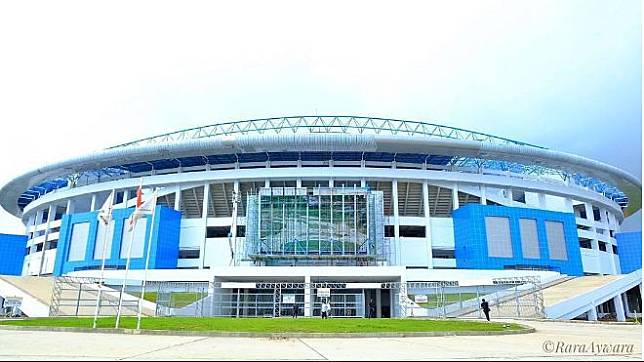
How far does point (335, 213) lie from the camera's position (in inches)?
1902

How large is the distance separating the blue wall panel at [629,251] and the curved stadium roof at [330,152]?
6.85 metres

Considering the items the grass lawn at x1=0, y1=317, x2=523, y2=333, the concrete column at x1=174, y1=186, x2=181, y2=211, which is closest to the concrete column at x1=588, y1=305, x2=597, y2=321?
the grass lawn at x1=0, y1=317, x2=523, y2=333

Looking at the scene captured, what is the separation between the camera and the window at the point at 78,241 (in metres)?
53.7

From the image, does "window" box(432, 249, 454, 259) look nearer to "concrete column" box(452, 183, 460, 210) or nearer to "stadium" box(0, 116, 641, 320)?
"stadium" box(0, 116, 641, 320)

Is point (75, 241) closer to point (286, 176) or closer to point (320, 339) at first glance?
point (286, 176)

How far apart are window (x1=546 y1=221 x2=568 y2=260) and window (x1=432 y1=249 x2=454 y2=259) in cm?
1030

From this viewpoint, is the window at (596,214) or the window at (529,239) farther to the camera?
the window at (596,214)

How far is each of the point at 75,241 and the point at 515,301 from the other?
47131 millimetres

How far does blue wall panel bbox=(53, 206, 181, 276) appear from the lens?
50.3 metres

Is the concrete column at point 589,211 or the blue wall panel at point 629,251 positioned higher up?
the concrete column at point 589,211

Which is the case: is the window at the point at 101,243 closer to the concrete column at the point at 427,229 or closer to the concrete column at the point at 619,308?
the concrete column at the point at 427,229

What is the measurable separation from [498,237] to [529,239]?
12.1ft

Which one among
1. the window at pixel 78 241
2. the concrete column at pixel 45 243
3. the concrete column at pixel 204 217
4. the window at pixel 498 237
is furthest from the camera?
the concrete column at pixel 45 243

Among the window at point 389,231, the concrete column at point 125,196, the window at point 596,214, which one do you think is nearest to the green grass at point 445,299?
the window at point 389,231
